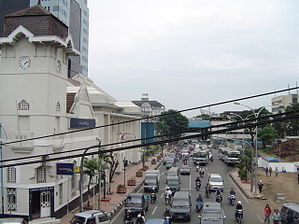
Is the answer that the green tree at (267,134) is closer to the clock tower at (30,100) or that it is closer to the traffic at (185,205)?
the traffic at (185,205)

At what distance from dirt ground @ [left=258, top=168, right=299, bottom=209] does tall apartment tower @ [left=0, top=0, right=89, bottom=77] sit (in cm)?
3409

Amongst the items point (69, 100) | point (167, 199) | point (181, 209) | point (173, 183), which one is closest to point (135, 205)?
point (181, 209)

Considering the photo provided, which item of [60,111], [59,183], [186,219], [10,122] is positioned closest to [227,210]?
[186,219]

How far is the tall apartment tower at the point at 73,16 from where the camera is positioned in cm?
7475

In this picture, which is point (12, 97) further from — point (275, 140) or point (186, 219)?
point (275, 140)

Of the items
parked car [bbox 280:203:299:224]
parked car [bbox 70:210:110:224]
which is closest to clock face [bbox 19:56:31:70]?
parked car [bbox 70:210:110:224]

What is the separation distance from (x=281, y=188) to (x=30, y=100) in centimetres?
2616

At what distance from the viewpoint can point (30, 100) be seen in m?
23.7

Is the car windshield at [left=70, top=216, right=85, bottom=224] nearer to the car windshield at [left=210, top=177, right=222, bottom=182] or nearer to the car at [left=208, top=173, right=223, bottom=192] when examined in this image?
the car at [left=208, top=173, right=223, bottom=192]

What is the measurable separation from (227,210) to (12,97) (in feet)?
54.2

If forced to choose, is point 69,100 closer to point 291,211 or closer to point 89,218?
point 89,218

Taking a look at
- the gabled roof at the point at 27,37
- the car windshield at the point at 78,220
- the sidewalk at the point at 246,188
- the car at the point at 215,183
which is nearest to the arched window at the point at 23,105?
the gabled roof at the point at 27,37

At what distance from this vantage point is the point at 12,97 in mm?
23984

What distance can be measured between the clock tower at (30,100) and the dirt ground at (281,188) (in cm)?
1789
